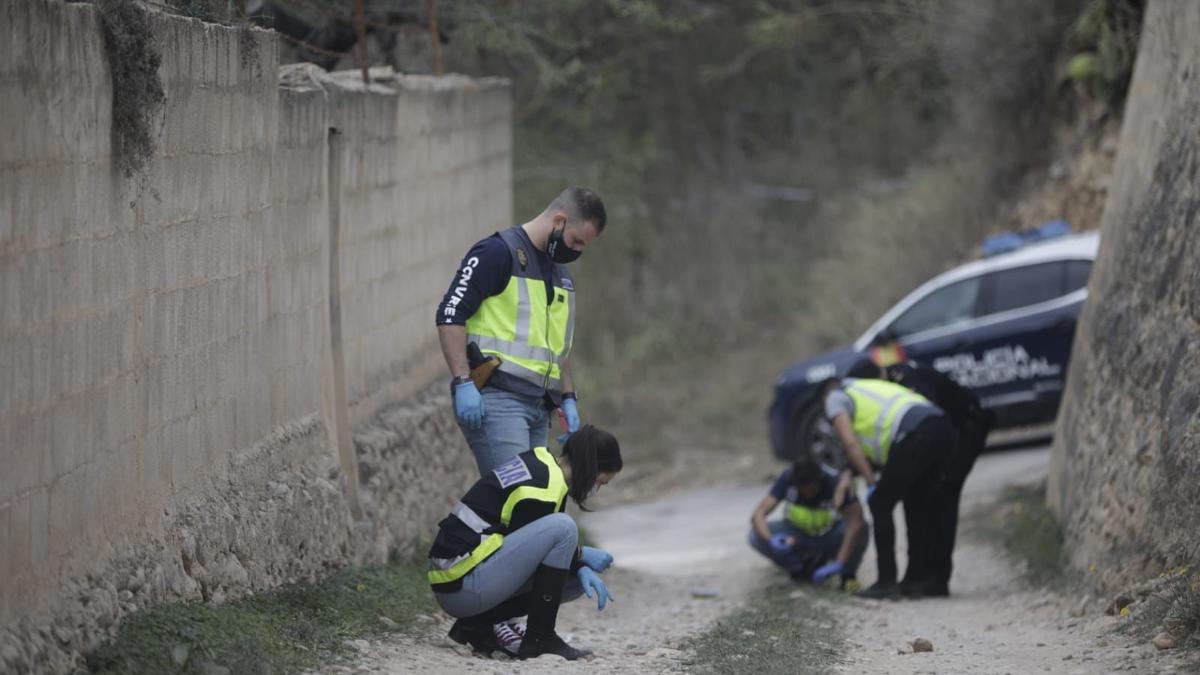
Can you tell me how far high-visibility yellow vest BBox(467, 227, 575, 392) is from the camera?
6781mm

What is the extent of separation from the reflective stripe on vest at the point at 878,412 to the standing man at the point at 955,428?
428 mm

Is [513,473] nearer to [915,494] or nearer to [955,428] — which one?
[915,494]

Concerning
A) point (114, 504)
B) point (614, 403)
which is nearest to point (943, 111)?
point (614, 403)

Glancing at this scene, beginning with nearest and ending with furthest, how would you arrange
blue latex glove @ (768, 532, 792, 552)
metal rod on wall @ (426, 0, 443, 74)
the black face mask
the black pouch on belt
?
the black pouch on belt, the black face mask, blue latex glove @ (768, 532, 792, 552), metal rod on wall @ (426, 0, 443, 74)

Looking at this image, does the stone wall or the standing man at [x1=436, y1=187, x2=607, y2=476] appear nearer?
the stone wall

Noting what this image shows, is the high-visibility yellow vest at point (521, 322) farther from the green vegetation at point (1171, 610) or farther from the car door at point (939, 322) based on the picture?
the car door at point (939, 322)

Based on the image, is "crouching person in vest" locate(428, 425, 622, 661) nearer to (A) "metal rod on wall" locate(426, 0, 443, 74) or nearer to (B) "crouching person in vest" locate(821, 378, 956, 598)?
(B) "crouching person in vest" locate(821, 378, 956, 598)

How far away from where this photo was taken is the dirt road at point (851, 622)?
242 inches

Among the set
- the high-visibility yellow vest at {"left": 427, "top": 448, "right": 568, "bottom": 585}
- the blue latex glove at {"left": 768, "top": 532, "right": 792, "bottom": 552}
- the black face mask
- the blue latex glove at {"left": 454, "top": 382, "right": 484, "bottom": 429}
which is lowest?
the blue latex glove at {"left": 768, "top": 532, "right": 792, "bottom": 552}

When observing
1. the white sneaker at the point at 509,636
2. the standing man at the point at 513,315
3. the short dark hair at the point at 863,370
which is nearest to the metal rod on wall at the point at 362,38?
the standing man at the point at 513,315

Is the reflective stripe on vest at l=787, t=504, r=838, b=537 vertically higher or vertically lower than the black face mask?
lower

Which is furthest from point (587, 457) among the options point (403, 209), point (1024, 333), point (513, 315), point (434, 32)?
point (1024, 333)

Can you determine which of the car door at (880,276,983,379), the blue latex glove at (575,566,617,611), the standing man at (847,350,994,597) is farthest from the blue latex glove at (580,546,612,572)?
the car door at (880,276,983,379)

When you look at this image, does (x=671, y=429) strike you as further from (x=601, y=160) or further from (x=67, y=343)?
(x=67, y=343)
